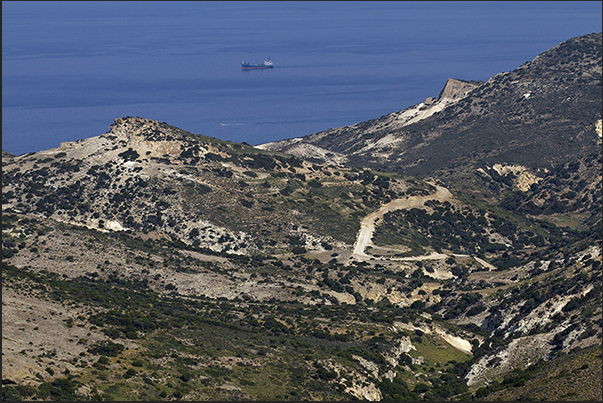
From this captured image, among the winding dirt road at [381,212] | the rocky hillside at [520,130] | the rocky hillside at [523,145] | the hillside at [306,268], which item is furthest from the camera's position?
the rocky hillside at [520,130]

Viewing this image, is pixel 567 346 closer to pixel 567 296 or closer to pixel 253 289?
pixel 567 296

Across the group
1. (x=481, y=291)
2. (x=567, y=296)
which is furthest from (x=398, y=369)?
(x=481, y=291)

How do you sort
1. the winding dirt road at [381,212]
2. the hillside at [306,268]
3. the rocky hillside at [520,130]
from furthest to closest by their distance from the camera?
the rocky hillside at [520,130]
the winding dirt road at [381,212]
the hillside at [306,268]

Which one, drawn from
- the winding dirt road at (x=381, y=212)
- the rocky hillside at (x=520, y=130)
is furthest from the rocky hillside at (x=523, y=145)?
the winding dirt road at (x=381, y=212)

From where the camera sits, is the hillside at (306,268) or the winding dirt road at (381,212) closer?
the hillside at (306,268)

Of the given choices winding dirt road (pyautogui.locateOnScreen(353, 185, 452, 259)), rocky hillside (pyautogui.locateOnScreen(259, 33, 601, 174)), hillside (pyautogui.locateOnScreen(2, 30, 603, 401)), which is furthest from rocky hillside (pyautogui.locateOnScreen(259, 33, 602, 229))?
winding dirt road (pyautogui.locateOnScreen(353, 185, 452, 259))

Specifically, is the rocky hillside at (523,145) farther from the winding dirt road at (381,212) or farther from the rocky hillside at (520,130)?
the winding dirt road at (381,212)
